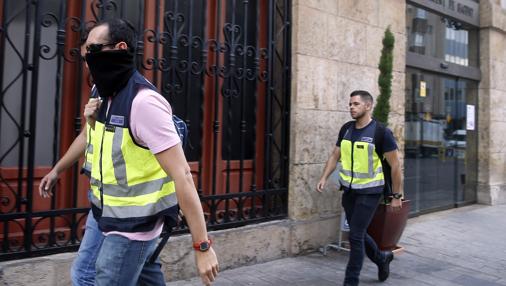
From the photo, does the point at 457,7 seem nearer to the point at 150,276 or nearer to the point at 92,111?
the point at 92,111

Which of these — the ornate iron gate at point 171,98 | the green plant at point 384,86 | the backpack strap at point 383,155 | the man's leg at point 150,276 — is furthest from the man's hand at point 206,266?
the green plant at point 384,86

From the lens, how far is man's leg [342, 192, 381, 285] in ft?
14.4

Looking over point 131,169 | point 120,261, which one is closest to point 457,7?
point 131,169

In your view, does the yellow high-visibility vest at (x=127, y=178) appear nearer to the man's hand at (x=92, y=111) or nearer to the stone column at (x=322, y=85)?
the man's hand at (x=92, y=111)

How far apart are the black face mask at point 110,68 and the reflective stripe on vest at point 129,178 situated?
22 cm

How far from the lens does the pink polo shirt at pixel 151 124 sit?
2.14 meters

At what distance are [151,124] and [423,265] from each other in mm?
4406

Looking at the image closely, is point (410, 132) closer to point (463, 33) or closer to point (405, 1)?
point (405, 1)

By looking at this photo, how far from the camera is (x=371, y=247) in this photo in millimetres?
4734

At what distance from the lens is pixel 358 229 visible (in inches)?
175

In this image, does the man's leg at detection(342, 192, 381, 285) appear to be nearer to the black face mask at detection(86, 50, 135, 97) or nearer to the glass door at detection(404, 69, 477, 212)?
the black face mask at detection(86, 50, 135, 97)

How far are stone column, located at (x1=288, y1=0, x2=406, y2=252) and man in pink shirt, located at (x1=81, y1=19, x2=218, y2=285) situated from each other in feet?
11.7

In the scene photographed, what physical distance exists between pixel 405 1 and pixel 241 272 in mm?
4830

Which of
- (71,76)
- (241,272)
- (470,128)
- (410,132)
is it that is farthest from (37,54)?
(470,128)
